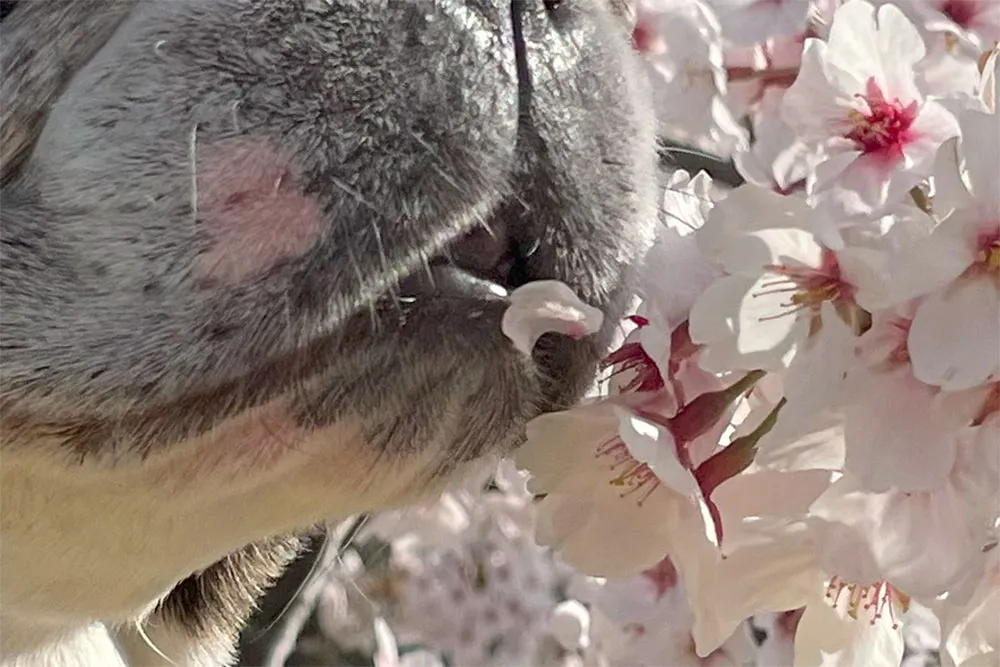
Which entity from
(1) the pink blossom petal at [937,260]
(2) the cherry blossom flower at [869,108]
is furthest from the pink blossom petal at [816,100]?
(1) the pink blossom petal at [937,260]

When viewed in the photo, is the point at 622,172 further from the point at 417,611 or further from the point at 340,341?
the point at 417,611

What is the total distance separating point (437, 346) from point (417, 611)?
2.84ft

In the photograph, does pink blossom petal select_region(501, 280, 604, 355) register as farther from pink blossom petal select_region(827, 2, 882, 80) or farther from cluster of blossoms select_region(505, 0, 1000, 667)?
pink blossom petal select_region(827, 2, 882, 80)

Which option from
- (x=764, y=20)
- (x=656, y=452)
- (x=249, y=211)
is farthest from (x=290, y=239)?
(x=764, y=20)

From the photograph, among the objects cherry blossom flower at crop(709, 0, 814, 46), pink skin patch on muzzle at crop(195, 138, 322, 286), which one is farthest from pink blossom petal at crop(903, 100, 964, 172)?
pink skin patch on muzzle at crop(195, 138, 322, 286)

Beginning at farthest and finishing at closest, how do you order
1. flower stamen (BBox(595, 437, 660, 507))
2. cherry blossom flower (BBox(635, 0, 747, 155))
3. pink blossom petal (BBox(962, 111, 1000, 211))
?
cherry blossom flower (BBox(635, 0, 747, 155))
flower stamen (BBox(595, 437, 660, 507))
pink blossom petal (BBox(962, 111, 1000, 211))

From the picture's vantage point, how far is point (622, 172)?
0.57 metres

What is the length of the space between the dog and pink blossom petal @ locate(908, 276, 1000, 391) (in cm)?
16

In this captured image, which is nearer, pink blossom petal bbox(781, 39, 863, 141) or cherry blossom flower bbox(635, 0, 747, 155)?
pink blossom petal bbox(781, 39, 863, 141)

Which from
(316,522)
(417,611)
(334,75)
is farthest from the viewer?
(417,611)

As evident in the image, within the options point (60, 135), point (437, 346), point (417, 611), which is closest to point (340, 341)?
point (437, 346)

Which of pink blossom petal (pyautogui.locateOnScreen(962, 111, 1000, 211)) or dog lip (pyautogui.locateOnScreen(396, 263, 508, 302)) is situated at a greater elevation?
pink blossom petal (pyautogui.locateOnScreen(962, 111, 1000, 211))

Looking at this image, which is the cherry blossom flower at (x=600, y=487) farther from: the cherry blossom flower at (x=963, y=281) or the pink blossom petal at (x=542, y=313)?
the cherry blossom flower at (x=963, y=281)

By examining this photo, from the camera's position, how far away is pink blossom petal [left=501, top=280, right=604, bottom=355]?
51 cm
